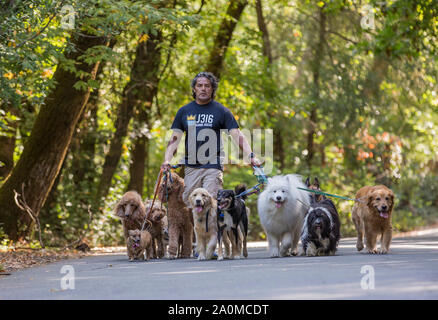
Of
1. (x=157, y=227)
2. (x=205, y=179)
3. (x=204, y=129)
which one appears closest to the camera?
(x=204, y=129)

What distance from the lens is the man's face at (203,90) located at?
13070 millimetres

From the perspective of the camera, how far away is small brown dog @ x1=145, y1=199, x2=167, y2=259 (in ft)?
47.5

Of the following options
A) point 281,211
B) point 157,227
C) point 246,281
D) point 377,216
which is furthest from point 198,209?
point 246,281

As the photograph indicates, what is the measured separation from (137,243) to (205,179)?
176cm

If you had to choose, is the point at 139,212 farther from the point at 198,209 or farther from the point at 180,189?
the point at 198,209

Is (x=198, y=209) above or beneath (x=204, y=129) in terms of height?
beneath

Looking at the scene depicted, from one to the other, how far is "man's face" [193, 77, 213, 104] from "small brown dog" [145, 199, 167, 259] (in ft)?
8.02

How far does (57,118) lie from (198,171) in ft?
19.2

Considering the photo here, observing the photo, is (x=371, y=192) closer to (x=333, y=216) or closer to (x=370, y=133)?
(x=333, y=216)

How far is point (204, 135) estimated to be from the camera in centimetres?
1294

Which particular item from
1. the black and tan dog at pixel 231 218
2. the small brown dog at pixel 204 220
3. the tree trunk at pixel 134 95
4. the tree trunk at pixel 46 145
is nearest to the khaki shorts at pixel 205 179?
the small brown dog at pixel 204 220

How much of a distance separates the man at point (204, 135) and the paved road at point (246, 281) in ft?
6.95

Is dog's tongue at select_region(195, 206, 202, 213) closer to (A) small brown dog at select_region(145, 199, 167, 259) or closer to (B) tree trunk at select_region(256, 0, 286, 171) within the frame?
(A) small brown dog at select_region(145, 199, 167, 259)
